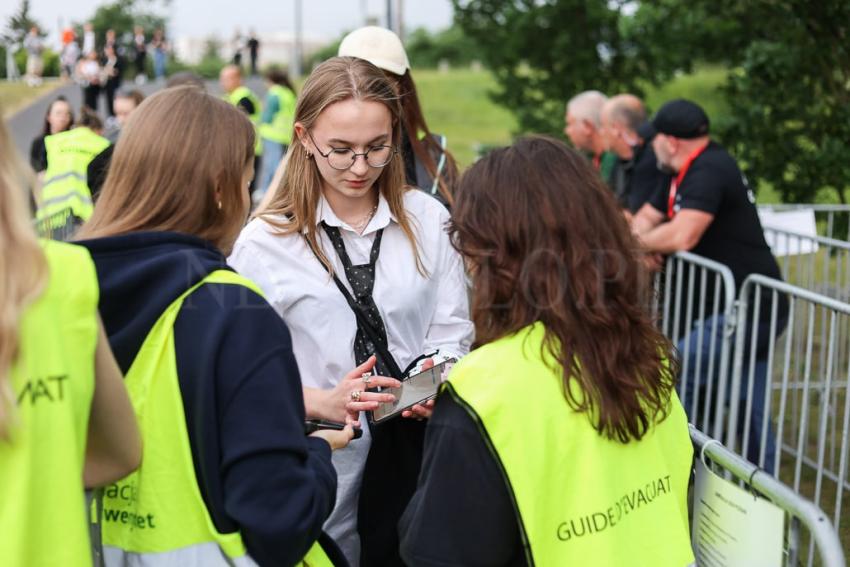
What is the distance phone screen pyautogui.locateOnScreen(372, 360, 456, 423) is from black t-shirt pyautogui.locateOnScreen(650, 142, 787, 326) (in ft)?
9.26

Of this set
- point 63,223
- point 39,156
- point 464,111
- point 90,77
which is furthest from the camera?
point 464,111

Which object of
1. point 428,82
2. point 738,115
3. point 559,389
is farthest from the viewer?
point 428,82

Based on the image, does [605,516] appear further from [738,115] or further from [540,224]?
[738,115]

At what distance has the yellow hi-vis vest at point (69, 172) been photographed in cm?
665

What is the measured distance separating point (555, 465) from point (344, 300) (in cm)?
93

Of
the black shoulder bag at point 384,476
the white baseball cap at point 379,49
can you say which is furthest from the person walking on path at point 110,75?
the black shoulder bag at point 384,476

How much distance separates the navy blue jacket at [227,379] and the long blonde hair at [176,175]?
0.07 m

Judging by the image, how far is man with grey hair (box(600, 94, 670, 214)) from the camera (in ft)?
20.0

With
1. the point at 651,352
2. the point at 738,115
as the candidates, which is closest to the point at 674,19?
the point at 738,115

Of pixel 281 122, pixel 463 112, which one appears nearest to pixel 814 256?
pixel 281 122

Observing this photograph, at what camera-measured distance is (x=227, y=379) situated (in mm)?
1776

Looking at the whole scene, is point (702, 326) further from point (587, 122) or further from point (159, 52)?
point (159, 52)

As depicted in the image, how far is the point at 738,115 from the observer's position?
22.9 ft

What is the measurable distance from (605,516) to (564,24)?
8.12 meters
